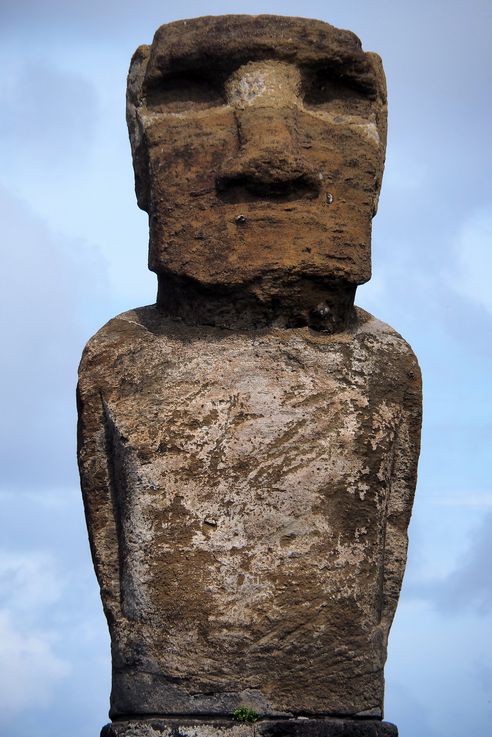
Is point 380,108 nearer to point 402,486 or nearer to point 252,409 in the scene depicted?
point 252,409

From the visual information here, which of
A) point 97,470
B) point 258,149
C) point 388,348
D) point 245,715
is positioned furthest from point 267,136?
point 245,715

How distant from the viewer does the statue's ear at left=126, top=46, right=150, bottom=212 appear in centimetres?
778

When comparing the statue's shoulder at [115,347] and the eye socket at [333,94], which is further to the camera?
the eye socket at [333,94]

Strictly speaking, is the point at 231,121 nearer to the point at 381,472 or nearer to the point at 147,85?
the point at 147,85

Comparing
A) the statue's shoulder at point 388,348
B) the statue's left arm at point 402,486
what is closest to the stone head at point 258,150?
the statue's shoulder at point 388,348

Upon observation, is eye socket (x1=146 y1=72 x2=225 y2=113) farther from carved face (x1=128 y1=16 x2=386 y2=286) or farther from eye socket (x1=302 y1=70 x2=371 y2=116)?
eye socket (x1=302 y1=70 x2=371 y2=116)

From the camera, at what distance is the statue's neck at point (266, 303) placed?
7.37 m

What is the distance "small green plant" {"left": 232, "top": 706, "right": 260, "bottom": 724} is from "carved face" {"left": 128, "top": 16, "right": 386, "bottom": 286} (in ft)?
5.98

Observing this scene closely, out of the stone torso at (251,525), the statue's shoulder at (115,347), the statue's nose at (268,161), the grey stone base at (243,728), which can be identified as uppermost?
the statue's nose at (268,161)

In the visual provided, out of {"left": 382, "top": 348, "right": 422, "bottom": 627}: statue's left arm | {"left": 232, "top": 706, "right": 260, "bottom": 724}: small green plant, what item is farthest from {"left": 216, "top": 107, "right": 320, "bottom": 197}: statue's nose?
{"left": 232, "top": 706, "right": 260, "bottom": 724}: small green plant

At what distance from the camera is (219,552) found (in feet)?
23.2

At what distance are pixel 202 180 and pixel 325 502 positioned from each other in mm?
1520

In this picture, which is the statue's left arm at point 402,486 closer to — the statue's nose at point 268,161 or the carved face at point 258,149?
the carved face at point 258,149

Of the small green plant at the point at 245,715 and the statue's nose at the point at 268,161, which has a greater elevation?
the statue's nose at the point at 268,161
